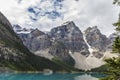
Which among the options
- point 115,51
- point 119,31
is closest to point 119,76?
point 115,51

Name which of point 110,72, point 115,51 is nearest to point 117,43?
→ point 115,51

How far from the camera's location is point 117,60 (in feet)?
49.2

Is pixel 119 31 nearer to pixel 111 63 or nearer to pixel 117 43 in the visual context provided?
pixel 117 43

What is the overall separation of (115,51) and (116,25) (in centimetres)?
155

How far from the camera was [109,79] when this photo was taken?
15391 mm

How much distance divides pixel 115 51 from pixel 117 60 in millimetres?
749

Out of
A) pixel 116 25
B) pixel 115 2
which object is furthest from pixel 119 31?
pixel 115 2

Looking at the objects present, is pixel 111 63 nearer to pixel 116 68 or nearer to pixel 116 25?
pixel 116 68

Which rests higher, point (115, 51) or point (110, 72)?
point (115, 51)

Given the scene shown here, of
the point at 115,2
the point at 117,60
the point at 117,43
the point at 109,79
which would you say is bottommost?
the point at 109,79

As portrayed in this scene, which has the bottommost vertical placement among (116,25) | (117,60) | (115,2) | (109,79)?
(109,79)

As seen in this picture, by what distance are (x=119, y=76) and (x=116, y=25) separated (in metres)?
3.01

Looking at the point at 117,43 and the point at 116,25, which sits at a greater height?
the point at 116,25

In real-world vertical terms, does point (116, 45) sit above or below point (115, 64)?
above
